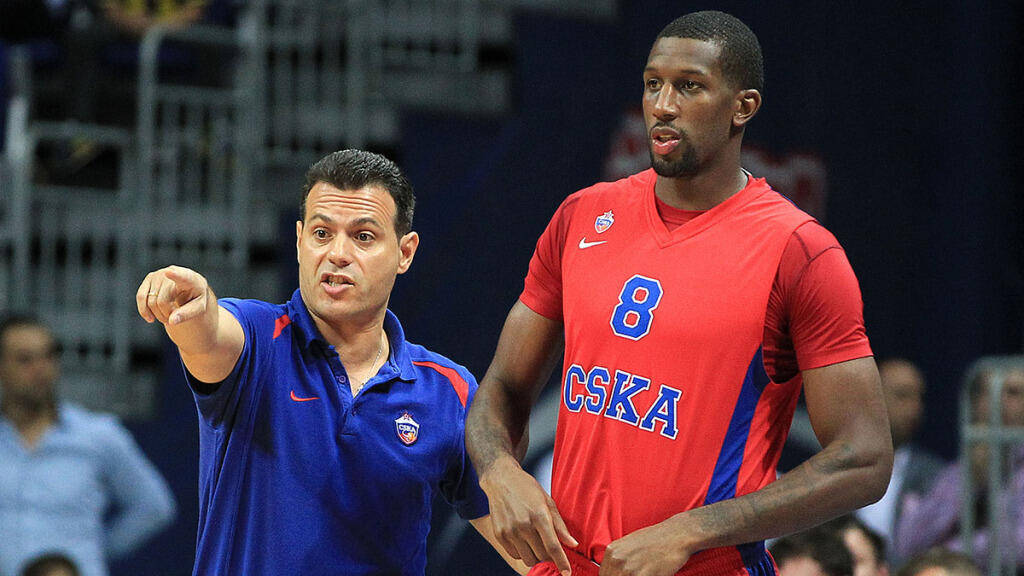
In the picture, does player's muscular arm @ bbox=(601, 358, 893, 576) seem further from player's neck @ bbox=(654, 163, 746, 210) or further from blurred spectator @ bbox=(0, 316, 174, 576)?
blurred spectator @ bbox=(0, 316, 174, 576)

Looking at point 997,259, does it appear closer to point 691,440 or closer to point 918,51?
point 918,51

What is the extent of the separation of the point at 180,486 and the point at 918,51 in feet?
18.7

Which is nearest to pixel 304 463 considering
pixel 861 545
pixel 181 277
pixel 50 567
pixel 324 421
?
pixel 324 421

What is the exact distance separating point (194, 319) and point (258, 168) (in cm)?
532

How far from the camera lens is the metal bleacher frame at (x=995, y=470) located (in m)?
5.30

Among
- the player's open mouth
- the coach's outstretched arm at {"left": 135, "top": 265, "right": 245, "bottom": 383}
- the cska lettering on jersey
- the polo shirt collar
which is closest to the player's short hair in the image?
the polo shirt collar

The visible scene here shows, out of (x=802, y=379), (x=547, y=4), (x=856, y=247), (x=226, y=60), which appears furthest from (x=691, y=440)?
(x=856, y=247)

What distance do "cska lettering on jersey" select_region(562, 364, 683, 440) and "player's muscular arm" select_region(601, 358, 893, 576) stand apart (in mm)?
206

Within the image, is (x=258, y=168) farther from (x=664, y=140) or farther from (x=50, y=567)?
(x=664, y=140)

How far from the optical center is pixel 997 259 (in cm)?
1005

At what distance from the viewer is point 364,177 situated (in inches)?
141

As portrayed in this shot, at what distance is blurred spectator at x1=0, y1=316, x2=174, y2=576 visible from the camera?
6.85m

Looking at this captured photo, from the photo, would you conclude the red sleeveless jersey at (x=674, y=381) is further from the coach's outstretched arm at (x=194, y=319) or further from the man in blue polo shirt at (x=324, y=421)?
the coach's outstretched arm at (x=194, y=319)

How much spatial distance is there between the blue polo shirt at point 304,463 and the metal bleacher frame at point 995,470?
253 centimetres
